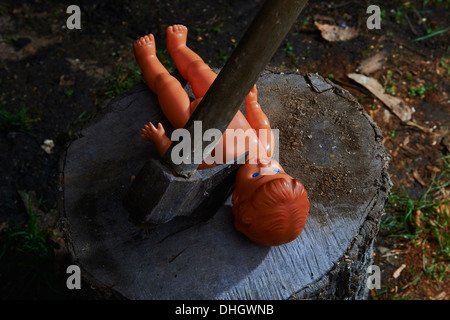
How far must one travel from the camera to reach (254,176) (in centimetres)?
230

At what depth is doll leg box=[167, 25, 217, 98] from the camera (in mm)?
2666

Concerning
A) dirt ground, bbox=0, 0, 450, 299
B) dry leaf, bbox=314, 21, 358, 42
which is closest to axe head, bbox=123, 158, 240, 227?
dirt ground, bbox=0, 0, 450, 299

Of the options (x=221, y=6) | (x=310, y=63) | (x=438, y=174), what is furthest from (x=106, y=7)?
(x=438, y=174)

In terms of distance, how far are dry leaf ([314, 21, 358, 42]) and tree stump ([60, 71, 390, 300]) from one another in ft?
6.91

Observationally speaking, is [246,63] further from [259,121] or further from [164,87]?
[164,87]

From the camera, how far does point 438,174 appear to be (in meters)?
3.92

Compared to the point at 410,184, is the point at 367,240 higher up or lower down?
higher up

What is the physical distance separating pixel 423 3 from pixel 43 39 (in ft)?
13.8

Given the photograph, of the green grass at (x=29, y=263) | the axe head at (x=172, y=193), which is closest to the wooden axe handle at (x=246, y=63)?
the axe head at (x=172, y=193)

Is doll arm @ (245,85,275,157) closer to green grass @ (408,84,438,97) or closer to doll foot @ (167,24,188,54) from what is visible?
doll foot @ (167,24,188,54)
